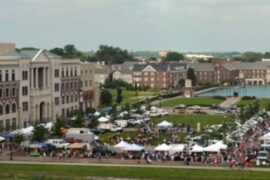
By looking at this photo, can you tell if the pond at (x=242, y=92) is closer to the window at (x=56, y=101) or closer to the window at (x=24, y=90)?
the window at (x=56, y=101)

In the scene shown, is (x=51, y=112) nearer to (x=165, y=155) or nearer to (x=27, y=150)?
(x=27, y=150)

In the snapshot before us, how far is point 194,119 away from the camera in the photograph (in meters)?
75.4

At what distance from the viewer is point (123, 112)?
Result: 2987 inches

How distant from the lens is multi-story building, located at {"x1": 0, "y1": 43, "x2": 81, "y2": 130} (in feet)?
217

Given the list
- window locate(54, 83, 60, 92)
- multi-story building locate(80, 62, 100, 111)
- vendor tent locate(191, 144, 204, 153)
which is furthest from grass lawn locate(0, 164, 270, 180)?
multi-story building locate(80, 62, 100, 111)

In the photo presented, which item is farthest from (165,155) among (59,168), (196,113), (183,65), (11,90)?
(183,65)

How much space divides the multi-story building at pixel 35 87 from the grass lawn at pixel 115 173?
24625mm

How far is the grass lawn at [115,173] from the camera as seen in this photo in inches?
1458

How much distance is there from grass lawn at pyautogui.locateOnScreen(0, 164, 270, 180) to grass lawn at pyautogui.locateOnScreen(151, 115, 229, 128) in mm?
27801

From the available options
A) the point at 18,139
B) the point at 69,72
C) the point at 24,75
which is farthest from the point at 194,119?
the point at 18,139

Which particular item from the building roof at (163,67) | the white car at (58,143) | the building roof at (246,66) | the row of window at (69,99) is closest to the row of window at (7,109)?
the row of window at (69,99)

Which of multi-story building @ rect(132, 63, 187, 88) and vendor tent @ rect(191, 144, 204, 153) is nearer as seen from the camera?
vendor tent @ rect(191, 144, 204, 153)

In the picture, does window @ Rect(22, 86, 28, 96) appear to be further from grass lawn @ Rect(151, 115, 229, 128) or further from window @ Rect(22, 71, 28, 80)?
grass lawn @ Rect(151, 115, 229, 128)

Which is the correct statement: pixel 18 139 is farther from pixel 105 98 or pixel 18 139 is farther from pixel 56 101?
pixel 105 98
